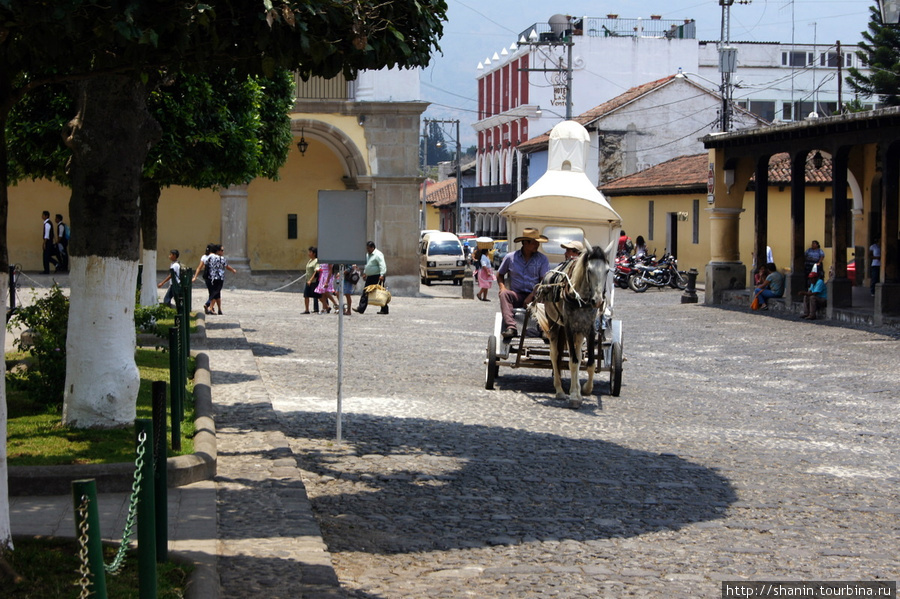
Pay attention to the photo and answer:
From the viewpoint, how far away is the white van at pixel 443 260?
38.6m

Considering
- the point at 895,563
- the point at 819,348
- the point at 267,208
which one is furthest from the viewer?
the point at 267,208

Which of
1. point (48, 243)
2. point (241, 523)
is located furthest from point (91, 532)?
point (48, 243)

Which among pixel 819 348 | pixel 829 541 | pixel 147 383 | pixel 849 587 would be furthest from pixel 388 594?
pixel 819 348

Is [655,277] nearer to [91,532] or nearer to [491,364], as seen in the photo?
[491,364]

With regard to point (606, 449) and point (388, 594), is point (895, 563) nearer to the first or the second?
point (388, 594)

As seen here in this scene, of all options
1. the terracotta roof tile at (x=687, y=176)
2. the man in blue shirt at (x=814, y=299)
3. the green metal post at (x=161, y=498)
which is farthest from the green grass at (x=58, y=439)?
the terracotta roof tile at (x=687, y=176)

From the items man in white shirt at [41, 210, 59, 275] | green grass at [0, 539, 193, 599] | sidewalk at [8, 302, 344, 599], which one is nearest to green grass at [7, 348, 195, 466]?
sidewalk at [8, 302, 344, 599]

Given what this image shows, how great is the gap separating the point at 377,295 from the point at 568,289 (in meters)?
13.1

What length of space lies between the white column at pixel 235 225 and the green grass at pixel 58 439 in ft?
68.5

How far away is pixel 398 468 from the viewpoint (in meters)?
8.34

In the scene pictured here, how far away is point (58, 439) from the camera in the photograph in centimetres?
822

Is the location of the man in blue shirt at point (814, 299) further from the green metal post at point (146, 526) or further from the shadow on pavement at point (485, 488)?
the green metal post at point (146, 526)

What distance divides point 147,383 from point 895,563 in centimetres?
751

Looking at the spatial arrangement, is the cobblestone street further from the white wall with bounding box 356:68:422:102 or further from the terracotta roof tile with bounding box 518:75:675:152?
the terracotta roof tile with bounding box 518:75:675:152
